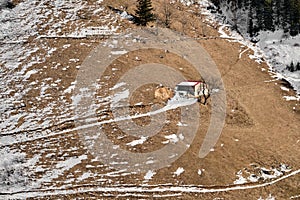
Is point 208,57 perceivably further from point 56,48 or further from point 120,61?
point 56,48

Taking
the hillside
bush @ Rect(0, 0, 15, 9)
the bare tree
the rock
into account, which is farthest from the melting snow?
bush @ Rect(0, 0, 15, 9)

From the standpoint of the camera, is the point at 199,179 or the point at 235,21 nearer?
the point at 199,179

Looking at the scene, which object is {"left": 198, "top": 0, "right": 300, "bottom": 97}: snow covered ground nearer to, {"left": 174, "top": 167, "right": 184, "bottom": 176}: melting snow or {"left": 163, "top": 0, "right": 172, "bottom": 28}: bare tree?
{"left": 163, "top": 0, "right": 172, "bottom": 28}: bare tree

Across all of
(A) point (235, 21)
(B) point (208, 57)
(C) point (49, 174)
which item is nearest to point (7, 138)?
(C) point (49, 174)

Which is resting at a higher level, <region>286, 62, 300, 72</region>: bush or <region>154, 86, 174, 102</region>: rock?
<region>154, 86, 174, 102</region>: rock

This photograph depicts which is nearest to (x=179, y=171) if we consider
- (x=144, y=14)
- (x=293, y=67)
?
(x=144, y=14)

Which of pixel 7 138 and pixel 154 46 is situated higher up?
pixel 154 46

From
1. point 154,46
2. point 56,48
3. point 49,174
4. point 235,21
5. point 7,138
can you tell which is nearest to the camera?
point 49,174

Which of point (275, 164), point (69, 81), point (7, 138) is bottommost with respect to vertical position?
point (275, 164)

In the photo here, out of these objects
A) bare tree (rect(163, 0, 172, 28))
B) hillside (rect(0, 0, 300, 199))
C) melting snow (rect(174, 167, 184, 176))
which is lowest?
melting snow (rect(174, 167, 184, 176))

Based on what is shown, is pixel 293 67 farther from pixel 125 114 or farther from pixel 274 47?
pixel 125 114
